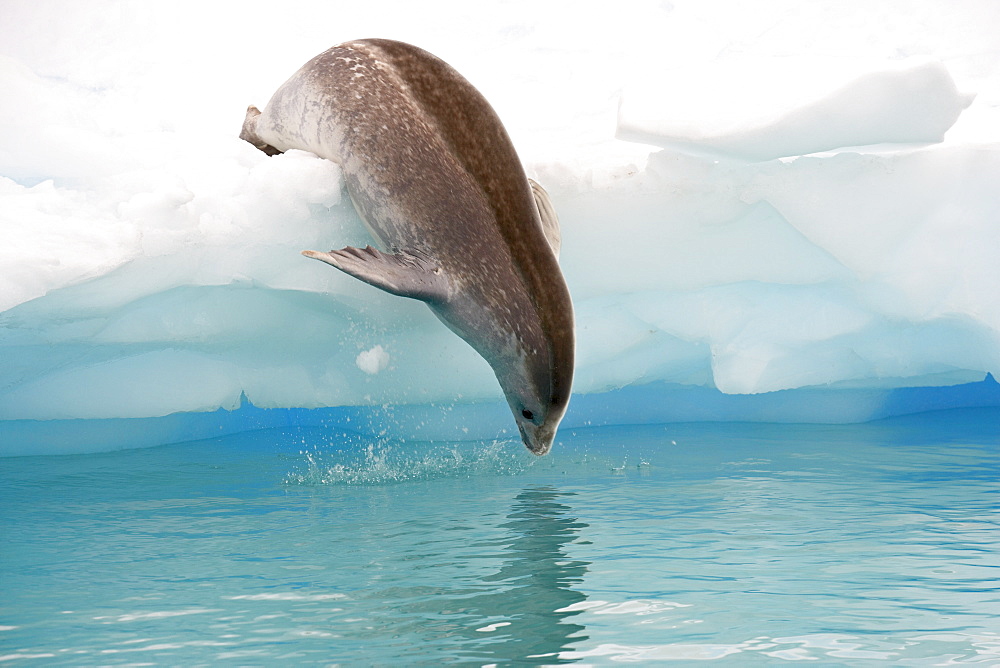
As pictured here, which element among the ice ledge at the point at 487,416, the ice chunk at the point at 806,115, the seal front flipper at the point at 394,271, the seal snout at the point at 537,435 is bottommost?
the seal snout at the point at 537,435

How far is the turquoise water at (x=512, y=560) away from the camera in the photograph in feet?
9.00

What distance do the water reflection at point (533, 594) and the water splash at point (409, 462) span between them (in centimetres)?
131

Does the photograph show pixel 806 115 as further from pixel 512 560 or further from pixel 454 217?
pixel 512 560

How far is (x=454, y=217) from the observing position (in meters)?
4.73

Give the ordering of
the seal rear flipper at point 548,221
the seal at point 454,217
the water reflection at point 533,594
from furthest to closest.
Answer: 1. the seal rear flipper at point 548,221
2. the seal at point 454,217
3. the water reflection at point 533,594

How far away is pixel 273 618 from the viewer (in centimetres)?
299

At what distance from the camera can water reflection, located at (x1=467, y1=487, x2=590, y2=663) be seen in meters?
2.72

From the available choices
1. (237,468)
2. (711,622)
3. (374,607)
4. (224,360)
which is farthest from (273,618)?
(224,360)

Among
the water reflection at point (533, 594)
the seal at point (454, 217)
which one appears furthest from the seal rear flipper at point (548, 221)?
the water reflection at point (533, 594)

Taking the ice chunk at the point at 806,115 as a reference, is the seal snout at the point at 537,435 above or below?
below

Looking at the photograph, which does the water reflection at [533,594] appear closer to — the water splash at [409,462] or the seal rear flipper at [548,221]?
the water splash at [409,462]

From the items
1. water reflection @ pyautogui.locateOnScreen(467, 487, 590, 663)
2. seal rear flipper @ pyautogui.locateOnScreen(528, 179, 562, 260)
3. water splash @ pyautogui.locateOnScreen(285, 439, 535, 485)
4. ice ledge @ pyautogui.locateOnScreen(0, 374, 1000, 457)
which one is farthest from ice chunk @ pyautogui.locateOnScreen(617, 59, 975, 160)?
water reflection @ pyautogui.locateOnScreen(467, 487, 590, 663)

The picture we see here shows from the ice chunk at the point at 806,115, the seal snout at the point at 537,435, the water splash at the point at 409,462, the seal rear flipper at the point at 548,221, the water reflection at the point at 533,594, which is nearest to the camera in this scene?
the water reflection at the point at 533,594

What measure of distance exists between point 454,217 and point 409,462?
2111 mm
